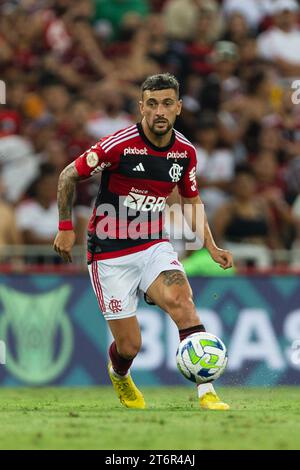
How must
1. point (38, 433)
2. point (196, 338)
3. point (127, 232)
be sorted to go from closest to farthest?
point (38, 433)
point (196, 338)
point (127, 232)

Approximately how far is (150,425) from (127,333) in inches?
72.3

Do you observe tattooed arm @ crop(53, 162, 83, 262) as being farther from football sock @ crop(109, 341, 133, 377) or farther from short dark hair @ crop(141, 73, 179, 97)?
football sock @ crop(109, 341, 133, 377)

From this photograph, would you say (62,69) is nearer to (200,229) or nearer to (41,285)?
(41,285)

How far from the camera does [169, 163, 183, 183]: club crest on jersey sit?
9.55 metres

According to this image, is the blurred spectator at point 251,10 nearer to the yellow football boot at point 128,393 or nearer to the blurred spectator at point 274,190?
the blurred spectator at point 274,190

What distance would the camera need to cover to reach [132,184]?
9.52 m

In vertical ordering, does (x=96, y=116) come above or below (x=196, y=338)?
above

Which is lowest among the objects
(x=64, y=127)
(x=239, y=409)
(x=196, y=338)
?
(x=239, y=409)

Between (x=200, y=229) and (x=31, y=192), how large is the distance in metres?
5.87

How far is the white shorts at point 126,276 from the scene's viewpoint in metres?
9.60

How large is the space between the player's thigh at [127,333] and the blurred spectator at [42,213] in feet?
17.1

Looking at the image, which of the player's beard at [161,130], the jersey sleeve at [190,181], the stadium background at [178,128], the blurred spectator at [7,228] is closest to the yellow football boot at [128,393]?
the jersey sleeve at [190,181]

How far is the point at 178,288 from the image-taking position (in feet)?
30.3
